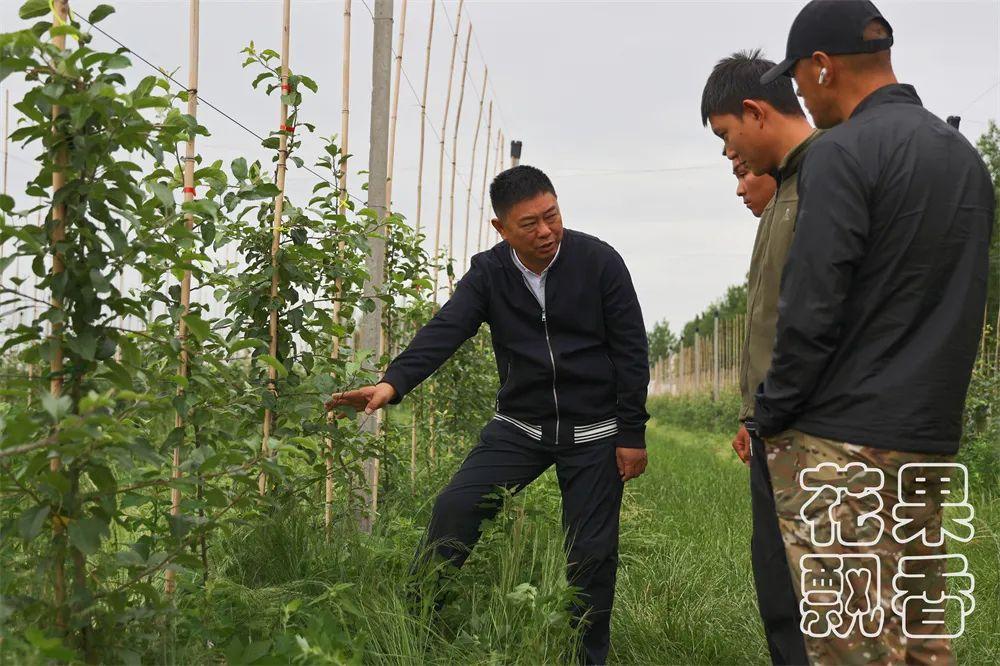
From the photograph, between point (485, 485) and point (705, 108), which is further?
point (485, 485)

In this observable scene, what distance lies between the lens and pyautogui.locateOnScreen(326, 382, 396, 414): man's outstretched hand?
3334 millimetres

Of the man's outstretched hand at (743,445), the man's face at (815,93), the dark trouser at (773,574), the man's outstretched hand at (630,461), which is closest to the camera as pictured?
the man's face at (815,93)

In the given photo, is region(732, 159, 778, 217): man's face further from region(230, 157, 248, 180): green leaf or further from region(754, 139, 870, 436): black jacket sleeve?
region(230, 157, 248, 180): green leaf

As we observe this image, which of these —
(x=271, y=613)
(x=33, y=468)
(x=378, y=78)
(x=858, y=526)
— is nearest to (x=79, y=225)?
(x=33, y=468)

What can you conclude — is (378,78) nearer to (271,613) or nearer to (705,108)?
(705,108)

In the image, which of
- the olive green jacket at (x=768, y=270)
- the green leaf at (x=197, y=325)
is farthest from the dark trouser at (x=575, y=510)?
the green leaf at (x=197, y=325)

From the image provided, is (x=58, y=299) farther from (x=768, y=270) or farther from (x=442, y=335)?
(x=768, y=270)

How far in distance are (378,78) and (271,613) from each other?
3.34 m

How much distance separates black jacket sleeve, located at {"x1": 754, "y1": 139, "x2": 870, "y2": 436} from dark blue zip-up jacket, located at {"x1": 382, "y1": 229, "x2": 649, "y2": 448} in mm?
1278

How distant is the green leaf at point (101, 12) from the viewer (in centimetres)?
240

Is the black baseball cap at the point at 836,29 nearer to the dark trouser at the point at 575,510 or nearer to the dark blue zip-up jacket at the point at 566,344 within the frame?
the dark blue zip-up jacket at the point at 566,344

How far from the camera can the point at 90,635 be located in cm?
245

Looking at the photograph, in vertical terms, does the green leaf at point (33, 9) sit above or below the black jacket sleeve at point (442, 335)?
above

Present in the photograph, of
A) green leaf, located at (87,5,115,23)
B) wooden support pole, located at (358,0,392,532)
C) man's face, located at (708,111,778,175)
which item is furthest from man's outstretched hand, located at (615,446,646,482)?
green leaf, located at (87,5,115,23)
